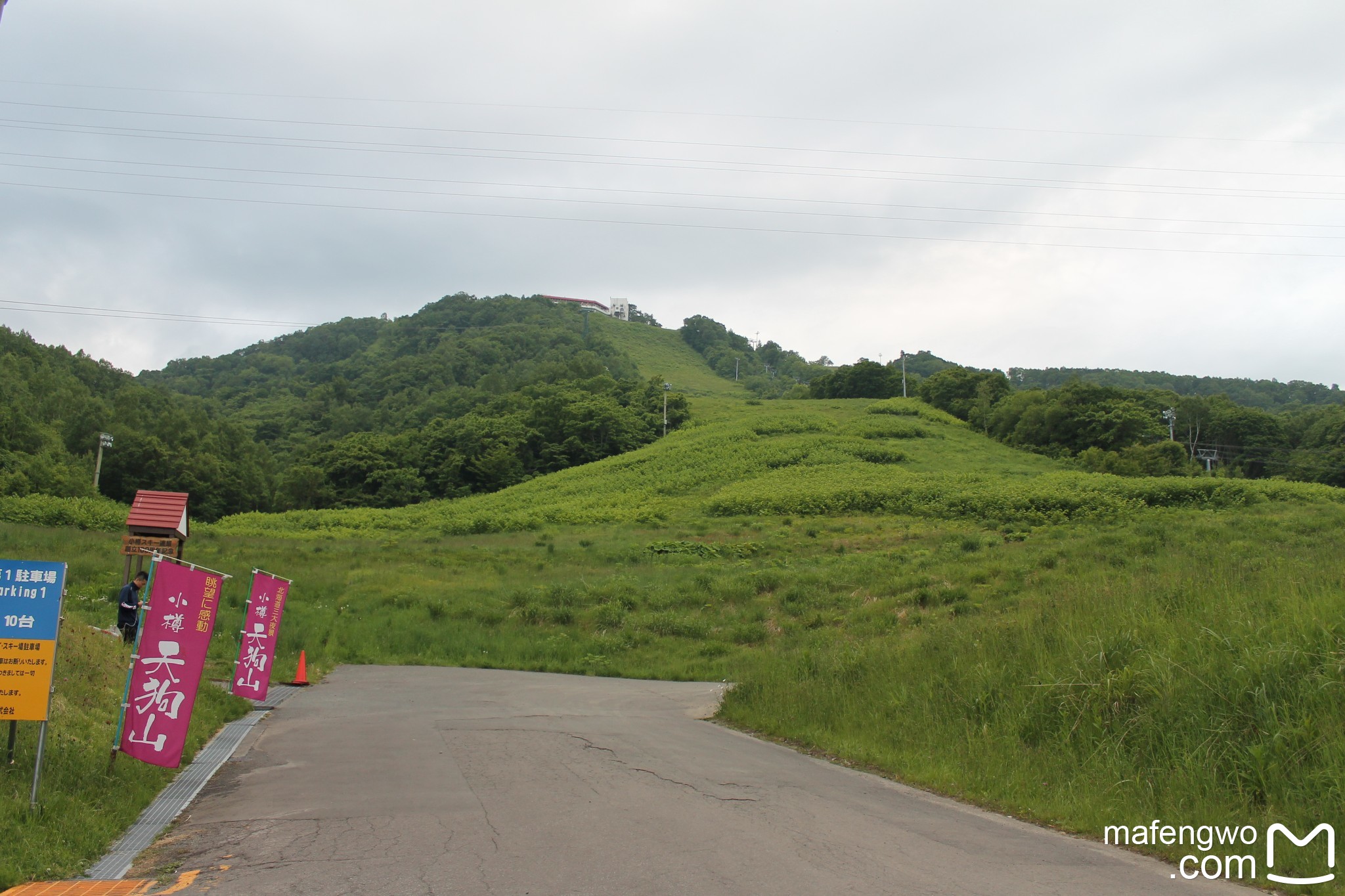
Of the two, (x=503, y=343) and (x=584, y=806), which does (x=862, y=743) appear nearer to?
(x=584, y=806)

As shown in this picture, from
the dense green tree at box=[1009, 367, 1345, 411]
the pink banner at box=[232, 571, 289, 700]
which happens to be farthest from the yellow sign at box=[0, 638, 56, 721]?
the dense green tree at box=[1009, 367, 1345, 411]

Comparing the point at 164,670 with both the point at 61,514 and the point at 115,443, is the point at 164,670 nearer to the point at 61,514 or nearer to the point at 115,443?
the point at 61,514

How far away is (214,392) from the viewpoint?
127 meters

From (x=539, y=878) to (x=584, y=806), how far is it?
5.78ft

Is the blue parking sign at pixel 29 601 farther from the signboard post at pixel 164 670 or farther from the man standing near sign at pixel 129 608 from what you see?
the man standing near sign at pixel 129 608

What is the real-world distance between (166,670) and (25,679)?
52.8 inches

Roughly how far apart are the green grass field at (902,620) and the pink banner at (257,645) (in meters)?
0.95

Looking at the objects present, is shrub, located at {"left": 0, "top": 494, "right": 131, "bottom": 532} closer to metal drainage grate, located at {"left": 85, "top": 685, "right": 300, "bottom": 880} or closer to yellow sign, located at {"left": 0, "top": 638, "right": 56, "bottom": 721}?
metal drainage grate, located at {"left": 85, "top": 685, "right": 300, "bottom": 880}

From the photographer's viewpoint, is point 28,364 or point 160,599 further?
point 28,364

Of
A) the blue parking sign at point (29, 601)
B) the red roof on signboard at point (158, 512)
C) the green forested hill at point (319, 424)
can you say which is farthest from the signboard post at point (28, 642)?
the green forested hill at point (319, 424)

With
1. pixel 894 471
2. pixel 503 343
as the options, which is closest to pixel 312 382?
pixel 503 343

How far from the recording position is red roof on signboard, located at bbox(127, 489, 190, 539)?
54.8ft

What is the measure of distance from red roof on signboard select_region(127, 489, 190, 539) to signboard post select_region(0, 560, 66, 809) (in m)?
11.2

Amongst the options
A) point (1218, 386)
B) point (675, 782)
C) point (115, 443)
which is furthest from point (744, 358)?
point (675, 782)
